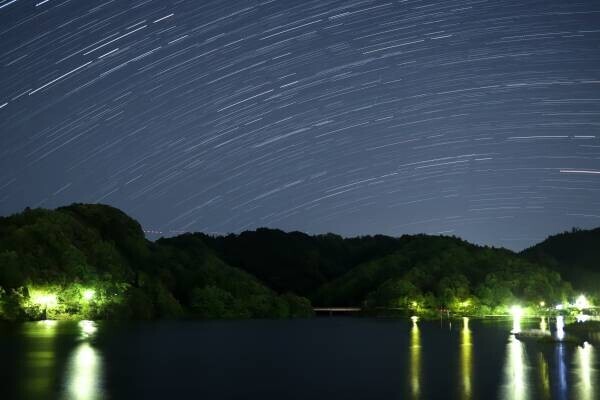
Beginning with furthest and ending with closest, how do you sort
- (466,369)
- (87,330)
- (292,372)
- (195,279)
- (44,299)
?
1. (195,279)
2. (44,299)
3. (87,330)
4. (292,372)
5. (466,369)

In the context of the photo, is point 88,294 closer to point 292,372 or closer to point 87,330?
point 87,330

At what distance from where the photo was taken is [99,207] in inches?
5615

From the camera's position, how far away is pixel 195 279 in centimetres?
13850

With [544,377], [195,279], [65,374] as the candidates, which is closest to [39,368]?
[65,374]

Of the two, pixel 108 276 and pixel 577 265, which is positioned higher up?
pixel 108 276

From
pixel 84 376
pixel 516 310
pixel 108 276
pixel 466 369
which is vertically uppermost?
pixel 108 276

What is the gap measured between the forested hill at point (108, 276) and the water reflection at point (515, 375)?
6203 cm

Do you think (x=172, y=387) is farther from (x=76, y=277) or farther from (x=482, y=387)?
(x=76, y=277)

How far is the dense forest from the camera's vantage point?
94562 mm

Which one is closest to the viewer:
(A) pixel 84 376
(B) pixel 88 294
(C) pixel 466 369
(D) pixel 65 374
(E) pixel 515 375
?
(A) pixel 84 376

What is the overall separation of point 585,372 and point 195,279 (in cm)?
11511

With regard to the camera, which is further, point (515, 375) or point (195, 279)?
point (195, 279)

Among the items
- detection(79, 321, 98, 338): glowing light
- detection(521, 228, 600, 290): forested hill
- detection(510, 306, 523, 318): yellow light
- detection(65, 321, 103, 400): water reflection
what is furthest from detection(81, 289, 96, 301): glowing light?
detection(521, 228, 600, 290): forested hill

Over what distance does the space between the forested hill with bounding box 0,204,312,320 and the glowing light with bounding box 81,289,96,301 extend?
136mm
